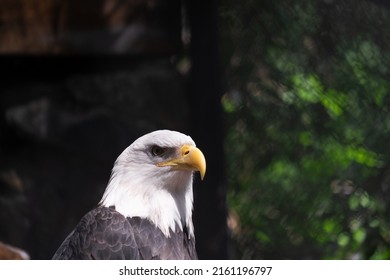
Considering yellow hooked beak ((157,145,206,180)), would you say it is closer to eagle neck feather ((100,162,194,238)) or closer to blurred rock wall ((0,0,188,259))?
eagle neck feather ((100,162,194,238))

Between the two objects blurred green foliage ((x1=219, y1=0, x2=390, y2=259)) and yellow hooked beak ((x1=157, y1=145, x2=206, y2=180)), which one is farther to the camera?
blurred green foliage ((x1=219, y1=0, x2=390, y2=259))

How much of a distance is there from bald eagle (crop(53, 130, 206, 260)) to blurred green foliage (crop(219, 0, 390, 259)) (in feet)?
1.61

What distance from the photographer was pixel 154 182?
167 centimetres

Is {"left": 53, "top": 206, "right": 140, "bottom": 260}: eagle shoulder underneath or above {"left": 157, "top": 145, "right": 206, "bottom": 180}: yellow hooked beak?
underneath

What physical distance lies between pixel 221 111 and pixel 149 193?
58cm

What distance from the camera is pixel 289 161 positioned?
2156 mm

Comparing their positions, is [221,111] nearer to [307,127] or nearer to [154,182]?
[307,127]

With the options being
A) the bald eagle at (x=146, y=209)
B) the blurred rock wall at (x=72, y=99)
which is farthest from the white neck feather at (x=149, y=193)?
the blurred rock wall at (x=72, y=99)

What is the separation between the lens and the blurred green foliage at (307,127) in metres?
2.10

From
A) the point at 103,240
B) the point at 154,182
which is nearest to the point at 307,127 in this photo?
the point at 154,182

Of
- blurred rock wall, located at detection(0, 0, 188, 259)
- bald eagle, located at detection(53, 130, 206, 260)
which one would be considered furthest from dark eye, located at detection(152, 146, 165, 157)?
blurred rock wall, located at detection(0, 0, 188, 259)

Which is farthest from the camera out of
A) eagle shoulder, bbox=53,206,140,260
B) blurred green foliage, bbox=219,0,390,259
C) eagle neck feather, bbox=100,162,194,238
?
blurred green foliage, bbox=219,0,390,259

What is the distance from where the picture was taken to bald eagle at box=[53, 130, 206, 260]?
5.09 feet

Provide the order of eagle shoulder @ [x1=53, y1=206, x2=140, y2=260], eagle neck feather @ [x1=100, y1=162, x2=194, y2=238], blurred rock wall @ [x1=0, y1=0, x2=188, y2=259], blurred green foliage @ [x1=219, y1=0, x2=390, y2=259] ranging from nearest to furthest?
1. eagle shoulder @ [x1=53, y1=206, x2=140, y2=260]
2. eagle neck feather @ [x1=100, y1=162, x2=194, y2=238]
3. blurred green foliage @ [x1=219, y1=0, x2=390, y2=259]
4. blurred rock wall @ [x1=0, y1=0, x2=188, y2=259]
